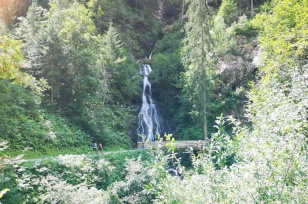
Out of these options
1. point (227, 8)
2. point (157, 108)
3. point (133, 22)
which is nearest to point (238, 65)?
point (157, 108)

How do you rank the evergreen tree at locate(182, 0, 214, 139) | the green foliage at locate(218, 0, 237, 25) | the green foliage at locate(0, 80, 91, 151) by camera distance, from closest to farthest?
the green foliage at locate(0, 80, 91, 151)
the evergreen tree at locate(182, 0, 214, 139)
the green foliage at locate(218, 0, 237, 25)

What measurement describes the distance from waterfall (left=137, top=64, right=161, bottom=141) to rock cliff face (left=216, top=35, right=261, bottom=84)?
7697 mm

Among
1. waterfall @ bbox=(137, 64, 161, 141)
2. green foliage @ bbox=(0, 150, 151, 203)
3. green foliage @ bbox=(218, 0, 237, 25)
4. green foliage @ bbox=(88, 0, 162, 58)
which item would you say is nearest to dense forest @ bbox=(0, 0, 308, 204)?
green foliage @ bbox=(0, 150, 151, 203)

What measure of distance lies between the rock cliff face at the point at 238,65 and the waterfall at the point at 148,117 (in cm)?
770

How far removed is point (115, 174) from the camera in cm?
1192

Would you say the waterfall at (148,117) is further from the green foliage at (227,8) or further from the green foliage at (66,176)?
the green foliage at (227,8)

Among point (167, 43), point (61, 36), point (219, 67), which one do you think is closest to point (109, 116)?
point (61, 36)

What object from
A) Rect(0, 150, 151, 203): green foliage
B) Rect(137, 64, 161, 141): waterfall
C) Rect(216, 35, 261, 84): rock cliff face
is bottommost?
Rect(0, 150, 151, 203): green foliage

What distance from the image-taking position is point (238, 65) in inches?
924

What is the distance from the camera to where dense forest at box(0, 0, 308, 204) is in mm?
3502

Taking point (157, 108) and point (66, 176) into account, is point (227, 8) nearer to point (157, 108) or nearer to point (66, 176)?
point (157, 108)

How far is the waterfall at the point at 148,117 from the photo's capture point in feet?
72.4

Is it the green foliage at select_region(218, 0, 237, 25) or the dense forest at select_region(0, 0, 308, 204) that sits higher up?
the green foliage at select_region(218, 0, 237, 25)

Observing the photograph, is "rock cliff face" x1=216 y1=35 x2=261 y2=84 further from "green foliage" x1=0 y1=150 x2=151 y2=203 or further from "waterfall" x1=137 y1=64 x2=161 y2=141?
"green foliage" x1=0 y1=150 x2=151 y2=203
